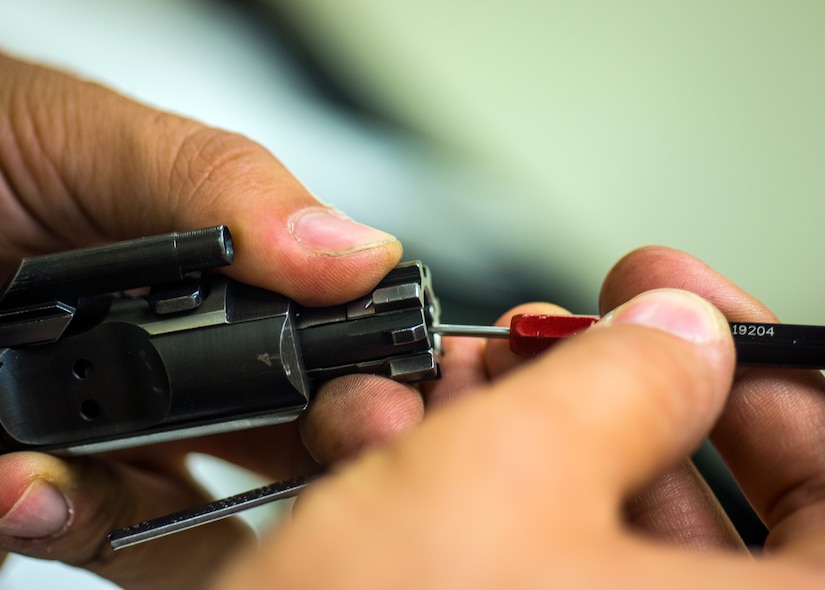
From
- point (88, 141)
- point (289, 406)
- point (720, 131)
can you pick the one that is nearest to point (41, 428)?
point (289, 406)

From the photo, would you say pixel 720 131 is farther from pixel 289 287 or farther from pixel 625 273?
pixel 289 287

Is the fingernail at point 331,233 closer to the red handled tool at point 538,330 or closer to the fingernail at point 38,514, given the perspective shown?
the red handled tool at point 538,330

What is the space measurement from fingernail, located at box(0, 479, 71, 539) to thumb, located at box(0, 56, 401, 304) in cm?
28

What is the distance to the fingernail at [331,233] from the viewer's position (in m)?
0.61

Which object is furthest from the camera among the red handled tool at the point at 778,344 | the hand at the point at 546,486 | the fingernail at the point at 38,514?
the fingernail at the point at 38,514

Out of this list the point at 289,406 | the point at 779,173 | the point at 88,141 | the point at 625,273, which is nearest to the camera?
the point at 289,406

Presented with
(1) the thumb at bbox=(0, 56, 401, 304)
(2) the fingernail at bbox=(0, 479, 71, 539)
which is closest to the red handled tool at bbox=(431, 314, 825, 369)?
(1) the thumb at bbox=(0, 56, 401, 304)

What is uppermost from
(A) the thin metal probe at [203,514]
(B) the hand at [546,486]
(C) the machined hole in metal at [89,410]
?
(B) the hand at [546,486]

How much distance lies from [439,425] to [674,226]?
786 millimetres

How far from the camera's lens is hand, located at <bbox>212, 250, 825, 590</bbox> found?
314mm

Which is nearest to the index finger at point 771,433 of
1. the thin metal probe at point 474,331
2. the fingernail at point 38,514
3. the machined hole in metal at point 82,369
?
the thin metal probe at point 474,331

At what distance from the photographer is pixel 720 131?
39.3 inches

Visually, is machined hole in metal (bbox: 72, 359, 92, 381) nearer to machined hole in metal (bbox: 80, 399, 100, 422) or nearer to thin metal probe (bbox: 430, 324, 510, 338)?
machined hole in metal (bbox: 80, 399, 100, 422)

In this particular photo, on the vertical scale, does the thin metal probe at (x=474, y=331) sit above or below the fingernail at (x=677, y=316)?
below
